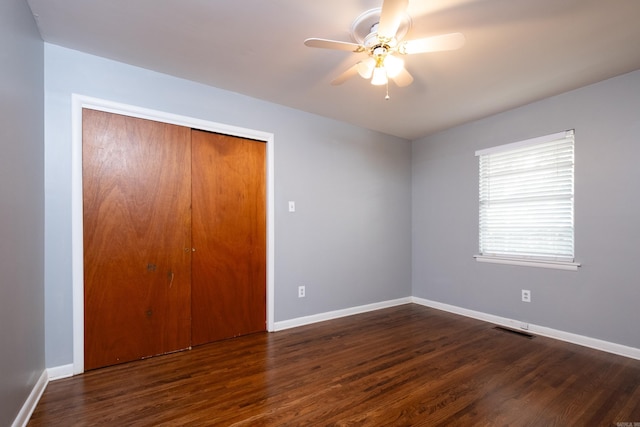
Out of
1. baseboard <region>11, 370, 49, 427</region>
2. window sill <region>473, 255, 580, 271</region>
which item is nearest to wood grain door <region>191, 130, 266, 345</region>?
baseboard <region>11, 370, 49, 427</region>

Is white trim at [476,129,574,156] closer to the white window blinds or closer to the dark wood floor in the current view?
the white window blinds

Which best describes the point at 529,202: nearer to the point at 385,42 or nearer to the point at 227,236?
the point at 385,42

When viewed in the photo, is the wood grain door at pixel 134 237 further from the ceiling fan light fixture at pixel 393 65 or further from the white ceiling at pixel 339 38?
the ceiling fan light fixture at pixel 393 65

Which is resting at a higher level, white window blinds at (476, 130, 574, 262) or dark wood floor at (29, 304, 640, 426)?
white window blinds at (476, 130, 574, 262)

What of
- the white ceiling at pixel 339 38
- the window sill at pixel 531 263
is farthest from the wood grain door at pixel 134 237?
the window sill at pixel 531 263

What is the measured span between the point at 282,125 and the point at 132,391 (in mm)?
2619

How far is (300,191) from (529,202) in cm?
246

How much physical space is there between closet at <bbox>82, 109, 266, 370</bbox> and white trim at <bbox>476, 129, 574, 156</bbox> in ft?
8.52

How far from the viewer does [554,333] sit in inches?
116

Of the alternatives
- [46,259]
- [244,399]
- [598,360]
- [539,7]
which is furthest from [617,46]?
[46,259]

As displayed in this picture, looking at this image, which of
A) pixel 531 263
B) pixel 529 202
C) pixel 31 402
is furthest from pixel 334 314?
pixel 31 402

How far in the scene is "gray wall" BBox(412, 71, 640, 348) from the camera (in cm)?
254

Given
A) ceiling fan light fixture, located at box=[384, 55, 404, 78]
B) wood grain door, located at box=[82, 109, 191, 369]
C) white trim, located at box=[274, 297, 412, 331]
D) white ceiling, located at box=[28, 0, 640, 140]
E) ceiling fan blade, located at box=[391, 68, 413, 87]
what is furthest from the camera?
white trim, located at box=[274, 297, 412, 331]

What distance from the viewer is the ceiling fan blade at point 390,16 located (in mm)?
1397
